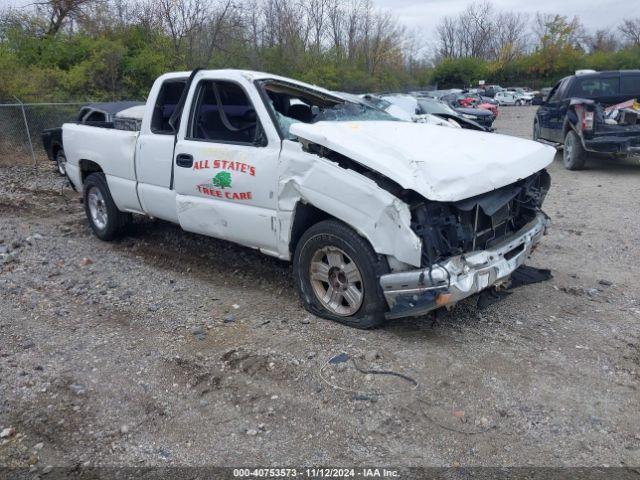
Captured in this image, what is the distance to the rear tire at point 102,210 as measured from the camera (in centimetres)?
681

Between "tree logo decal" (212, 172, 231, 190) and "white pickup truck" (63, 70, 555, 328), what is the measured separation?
15 mm

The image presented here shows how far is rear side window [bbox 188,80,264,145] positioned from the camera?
16.6ft

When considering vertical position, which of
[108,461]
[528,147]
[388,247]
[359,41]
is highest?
[359,41]

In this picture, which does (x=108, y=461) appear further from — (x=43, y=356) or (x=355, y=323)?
(x=355, y=323)

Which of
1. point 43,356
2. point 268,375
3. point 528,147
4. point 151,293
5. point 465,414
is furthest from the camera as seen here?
point 151,293

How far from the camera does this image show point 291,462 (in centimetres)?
295

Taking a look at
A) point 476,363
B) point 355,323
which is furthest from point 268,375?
point 476,363

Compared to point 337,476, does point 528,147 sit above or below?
above

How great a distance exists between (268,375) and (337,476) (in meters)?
1.06

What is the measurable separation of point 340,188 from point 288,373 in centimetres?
133

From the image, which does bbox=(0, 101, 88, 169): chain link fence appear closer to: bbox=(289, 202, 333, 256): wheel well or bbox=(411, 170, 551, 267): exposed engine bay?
bbox=(289, 202, 333, 256): wheel well

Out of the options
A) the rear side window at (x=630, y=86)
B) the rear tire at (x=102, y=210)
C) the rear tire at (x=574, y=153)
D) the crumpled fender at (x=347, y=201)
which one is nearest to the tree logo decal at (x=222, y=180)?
the crumpled fender at (x=347, y=201)

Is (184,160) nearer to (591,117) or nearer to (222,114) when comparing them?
(222,114)

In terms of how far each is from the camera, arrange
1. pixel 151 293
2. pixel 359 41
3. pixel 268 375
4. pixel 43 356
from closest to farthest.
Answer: pixel 268 375
pixel 43 356
pixel 151 293
pixel 359 41
